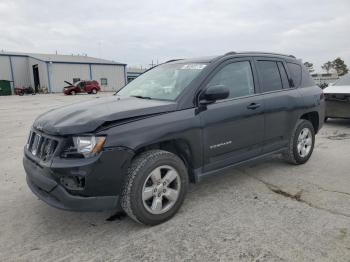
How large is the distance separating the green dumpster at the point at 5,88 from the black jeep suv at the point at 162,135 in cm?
4338

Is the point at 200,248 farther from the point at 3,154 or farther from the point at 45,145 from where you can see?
the point at 3,154

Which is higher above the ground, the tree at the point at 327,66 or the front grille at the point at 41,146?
the tree at the point at 327,66

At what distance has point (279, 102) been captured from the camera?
4543 mm

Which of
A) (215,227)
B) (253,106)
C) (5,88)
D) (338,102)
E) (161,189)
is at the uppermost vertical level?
(5,88)

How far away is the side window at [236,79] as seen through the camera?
12.8 feet

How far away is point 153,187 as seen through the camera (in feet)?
10.5

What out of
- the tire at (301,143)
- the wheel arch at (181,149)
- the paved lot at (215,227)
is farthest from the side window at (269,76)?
the wheel arch at (181,149)

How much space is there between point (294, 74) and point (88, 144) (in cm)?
373

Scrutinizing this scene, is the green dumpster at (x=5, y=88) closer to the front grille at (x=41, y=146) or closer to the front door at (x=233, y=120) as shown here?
the front grille at (x=41, y=146)

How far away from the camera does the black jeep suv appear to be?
2879mm

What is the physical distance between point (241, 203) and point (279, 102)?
1.67 metres

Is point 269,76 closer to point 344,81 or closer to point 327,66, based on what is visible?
point 344,81

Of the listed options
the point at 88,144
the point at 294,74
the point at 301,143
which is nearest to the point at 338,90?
the point at 294,74

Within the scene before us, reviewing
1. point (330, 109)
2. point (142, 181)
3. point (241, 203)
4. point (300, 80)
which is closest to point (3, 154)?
point (142, 181)
